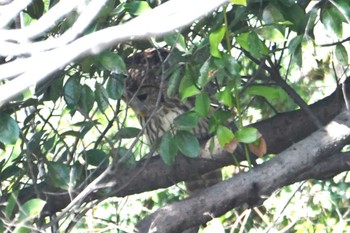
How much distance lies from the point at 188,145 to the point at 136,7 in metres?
0.50

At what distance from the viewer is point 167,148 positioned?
339 cm

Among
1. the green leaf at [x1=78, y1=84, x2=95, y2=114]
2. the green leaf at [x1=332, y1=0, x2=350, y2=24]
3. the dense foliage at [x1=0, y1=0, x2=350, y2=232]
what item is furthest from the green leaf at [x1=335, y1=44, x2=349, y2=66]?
the green leaf at [x1=78, y1=84, x2=95, y2=114]

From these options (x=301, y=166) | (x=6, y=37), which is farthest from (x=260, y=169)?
(x=6, y=37)

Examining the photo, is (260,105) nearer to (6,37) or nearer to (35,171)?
(35,171)

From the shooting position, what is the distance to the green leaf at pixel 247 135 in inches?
129

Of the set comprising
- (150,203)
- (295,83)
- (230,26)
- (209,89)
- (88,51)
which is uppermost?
(88,51)

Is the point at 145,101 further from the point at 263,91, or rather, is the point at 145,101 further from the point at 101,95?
the point at 263,91

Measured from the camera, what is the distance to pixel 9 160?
3.81 meters

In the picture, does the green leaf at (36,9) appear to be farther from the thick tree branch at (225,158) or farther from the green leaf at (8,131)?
the thick tree branch at (225,158)

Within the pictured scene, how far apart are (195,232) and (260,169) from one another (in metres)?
0.67

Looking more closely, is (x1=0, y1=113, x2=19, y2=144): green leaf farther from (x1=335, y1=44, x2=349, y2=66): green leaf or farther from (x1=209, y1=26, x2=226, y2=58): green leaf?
(x1=335, y1=44, x2=349, y2=66): green leaf

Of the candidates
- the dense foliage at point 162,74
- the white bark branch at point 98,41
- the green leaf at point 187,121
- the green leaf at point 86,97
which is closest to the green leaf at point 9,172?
the dense foliage at point 162,74

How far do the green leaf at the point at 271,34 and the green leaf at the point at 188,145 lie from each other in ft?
1.33

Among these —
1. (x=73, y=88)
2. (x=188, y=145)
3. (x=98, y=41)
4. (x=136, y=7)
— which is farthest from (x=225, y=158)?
(x=98, y=41)
